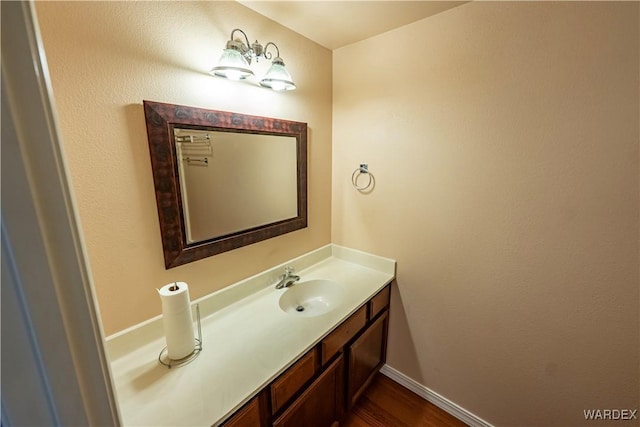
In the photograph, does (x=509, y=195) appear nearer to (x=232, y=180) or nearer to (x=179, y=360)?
(x=232, y=180)

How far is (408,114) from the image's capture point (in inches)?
59.4

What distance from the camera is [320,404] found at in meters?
1.27

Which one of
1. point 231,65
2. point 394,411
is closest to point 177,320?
point 231,65

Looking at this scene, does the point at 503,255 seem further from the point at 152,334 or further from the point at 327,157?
the point at 152,334

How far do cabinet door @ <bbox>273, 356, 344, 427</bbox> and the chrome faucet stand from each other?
511mm

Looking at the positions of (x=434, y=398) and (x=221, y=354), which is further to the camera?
(x=434, y=398)

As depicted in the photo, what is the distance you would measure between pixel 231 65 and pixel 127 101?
43 cm

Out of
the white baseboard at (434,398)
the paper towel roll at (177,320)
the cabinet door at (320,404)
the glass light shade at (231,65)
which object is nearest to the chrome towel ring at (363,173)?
the glass light shade at (231,65)

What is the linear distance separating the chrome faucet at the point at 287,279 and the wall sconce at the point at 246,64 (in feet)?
3.50

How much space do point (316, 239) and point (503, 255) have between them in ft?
3.71

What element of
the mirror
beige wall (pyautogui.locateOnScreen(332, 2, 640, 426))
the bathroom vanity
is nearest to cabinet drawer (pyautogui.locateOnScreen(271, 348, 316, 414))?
the bathroom vanity

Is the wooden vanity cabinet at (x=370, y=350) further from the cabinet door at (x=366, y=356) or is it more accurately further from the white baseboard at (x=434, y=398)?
the white baseboard at (x=434, y=398)

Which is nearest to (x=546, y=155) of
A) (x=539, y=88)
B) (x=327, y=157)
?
(x=539, y=88)

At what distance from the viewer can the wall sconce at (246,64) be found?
1111mm
